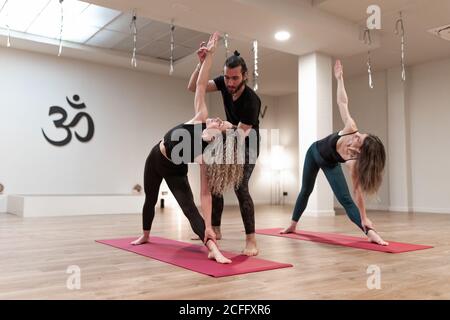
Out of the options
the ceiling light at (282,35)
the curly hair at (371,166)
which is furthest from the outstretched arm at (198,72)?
the ceiling light at (282,35)


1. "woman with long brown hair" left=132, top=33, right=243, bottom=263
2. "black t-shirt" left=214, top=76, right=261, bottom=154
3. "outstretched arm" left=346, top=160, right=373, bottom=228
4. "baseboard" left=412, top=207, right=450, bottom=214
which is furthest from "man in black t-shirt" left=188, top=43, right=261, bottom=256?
"baseboard" left=412, top=207, right=450, bottom=214

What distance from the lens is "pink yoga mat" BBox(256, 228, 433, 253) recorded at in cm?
260

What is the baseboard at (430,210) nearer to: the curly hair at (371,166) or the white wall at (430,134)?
the white wall at (430,134)

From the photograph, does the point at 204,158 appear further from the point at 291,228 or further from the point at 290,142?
the point at 290,142

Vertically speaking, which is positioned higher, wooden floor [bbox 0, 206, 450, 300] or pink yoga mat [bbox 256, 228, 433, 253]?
pink yoga mat [bbox 256, 228, 433, 253]

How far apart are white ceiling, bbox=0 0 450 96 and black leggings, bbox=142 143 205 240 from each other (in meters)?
2.30

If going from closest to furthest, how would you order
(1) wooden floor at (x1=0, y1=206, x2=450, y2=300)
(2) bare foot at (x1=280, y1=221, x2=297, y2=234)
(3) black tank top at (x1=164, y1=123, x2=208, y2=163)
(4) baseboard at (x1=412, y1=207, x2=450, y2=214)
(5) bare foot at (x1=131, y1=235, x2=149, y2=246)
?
(1) wooden floor at (x1=0, y1=206, x2=450, y2=300)
(3) black tank top at (x1=164, y1=123, x2=208, y2=163)
(5) bare foot at (x1=131, y1=235, x2=149, y2=246)
(2) bare foot at (x1=280, y1=221, x2=297, y2=234)
(4) baseboard at (x1=412, y1=207, x2=450, y2=214)

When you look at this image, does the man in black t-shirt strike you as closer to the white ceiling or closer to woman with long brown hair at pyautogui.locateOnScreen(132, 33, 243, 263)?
woman with long brown hair at pyautogui.locateOnScreen(132, 33, 243, 263)

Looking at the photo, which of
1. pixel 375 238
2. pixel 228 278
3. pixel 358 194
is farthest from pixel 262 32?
pixel 228 278

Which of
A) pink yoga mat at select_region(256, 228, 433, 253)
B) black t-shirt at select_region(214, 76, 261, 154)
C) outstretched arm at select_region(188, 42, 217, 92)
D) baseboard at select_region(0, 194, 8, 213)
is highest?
outstretched arm at select_region(188, 42, 217, 92)

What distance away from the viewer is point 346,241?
9.66ft

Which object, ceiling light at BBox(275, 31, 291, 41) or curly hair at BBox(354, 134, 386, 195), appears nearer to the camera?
curly hair at BBox(354, 134, 386, 195)

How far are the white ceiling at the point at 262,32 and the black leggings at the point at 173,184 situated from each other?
2.30 m

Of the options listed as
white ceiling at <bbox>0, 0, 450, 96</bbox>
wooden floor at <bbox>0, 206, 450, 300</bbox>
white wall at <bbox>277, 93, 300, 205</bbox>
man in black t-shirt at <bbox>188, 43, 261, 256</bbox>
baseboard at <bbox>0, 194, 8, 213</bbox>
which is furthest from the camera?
white wall at <bbox>277, 93, 300, 205</bbox>
